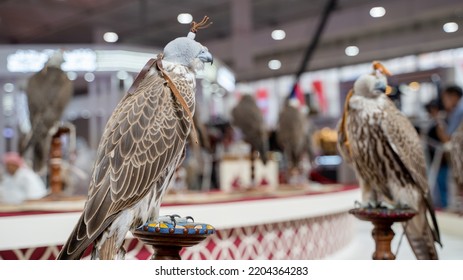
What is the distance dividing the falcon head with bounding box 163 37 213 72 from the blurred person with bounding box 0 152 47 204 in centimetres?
181

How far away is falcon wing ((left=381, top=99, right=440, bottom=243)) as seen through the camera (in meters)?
1.64

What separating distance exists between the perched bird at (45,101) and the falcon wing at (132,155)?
1729mm

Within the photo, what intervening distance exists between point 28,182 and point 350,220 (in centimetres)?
227

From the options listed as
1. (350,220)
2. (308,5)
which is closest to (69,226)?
(350,220)

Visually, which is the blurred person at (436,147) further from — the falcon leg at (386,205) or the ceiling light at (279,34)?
the falcon leg at (386,205)

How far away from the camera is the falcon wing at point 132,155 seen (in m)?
1.08

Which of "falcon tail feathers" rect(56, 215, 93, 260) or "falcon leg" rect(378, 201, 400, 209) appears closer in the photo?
"falcon tail feathers" rect(56, 215, 93, 260)

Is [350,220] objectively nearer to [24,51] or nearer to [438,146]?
[438,146]

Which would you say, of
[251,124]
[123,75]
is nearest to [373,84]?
[251,124]

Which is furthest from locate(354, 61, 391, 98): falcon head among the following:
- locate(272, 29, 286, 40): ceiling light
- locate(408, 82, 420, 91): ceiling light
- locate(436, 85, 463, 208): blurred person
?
locate(272, 29, 286, 40): ceiling light

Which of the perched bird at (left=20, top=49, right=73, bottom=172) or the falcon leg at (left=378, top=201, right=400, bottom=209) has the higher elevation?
the perched bird at (left=20, top=49, right=73, bottom=172)

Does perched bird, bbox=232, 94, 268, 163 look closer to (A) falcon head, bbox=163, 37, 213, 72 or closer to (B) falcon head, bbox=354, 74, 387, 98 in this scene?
(B) falcon head, bbox=354, 74, 387, 98

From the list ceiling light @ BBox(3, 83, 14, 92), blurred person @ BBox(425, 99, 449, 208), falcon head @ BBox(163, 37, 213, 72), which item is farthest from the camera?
ceiling light @ BBox(3, 83, 14, 92)

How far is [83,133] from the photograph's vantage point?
6.60 metres
